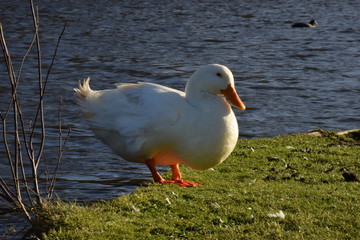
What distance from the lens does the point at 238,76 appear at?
19.6 metres

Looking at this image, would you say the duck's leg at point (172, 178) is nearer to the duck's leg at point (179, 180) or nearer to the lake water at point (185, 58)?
the duck's leg at point (179, 180)

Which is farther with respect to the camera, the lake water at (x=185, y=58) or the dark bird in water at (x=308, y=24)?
the dark bird in water at (x=308, y=24)

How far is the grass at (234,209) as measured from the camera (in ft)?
20.1

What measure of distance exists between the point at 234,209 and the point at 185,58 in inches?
631

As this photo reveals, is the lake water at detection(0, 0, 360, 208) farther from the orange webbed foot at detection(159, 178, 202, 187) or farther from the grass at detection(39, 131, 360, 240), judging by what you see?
the grass at detection(39, 131, 360, 240)

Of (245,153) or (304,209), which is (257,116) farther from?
(304,209)

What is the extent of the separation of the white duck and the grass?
411 mm

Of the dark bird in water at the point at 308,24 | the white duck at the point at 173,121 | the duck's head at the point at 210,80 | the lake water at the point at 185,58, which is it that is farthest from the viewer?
the dark bird in water at the point at 308,24

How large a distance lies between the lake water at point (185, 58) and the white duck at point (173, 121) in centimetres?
167

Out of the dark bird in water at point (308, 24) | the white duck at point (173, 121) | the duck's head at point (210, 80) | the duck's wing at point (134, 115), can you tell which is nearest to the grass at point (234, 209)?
the white duck at point (173, 121)

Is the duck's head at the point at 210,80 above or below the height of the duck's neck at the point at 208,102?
above

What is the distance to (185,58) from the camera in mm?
22500

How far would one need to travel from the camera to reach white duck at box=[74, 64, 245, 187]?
7.47 meters

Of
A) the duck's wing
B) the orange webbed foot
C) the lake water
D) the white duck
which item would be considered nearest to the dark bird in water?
the lake water
